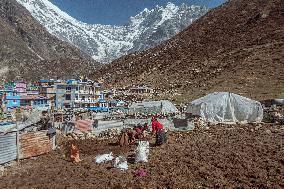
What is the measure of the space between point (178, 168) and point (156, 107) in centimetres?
3460

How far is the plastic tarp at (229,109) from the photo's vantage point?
3222 cm

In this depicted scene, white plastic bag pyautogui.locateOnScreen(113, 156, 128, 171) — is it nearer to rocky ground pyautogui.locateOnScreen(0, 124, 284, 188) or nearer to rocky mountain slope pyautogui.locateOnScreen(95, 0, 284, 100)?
rocky ground pyautogui.locateOnScreen(0, 124, 284, 188)

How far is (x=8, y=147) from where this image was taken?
19.0m

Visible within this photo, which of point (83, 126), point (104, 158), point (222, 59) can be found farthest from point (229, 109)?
point (222, 59)

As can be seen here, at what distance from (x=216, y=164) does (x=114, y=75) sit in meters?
100

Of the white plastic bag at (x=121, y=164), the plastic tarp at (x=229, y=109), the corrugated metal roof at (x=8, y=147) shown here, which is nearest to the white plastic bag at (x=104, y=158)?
the white plastic bag at (x=121, y=164)

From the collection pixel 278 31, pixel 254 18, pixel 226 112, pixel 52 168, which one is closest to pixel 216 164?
pixel 52 168

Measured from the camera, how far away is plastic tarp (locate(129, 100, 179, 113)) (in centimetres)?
4943

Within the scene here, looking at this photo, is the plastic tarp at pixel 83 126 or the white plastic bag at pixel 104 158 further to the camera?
the plastic tarp at pixel 83 126

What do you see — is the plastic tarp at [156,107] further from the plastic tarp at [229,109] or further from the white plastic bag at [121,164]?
the white plastic bag at [121,164]

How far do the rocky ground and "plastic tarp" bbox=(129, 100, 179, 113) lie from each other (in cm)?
2705

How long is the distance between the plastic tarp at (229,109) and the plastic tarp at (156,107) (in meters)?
13.5

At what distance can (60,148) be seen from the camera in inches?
890

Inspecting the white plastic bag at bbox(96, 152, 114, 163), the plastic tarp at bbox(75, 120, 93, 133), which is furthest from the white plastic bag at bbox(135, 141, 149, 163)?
the plastic tarp at bbox(75, 120, 93, 133)
